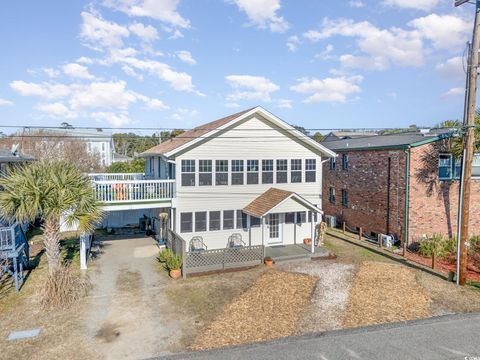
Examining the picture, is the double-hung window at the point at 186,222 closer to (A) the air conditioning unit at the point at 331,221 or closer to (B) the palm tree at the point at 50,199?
(B) the palm tree at the point at 50,199

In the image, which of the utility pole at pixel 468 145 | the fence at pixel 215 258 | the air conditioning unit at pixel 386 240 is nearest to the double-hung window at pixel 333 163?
the air conditioning unit at pixel 386 240

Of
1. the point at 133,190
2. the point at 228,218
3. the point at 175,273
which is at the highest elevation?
the point at 133,190

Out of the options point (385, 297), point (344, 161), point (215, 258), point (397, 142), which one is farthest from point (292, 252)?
point (344, 161)

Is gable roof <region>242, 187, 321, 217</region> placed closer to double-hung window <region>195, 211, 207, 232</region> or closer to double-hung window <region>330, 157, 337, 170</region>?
double-hung window <region>195, 211, 207, 232</region>

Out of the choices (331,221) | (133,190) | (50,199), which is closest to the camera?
(50,199)

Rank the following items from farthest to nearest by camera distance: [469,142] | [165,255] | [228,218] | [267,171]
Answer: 1. [267,171]
2. [228,218]
3. [165,255]
4. [469,142]

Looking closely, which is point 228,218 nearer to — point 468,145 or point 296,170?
point 296,170
